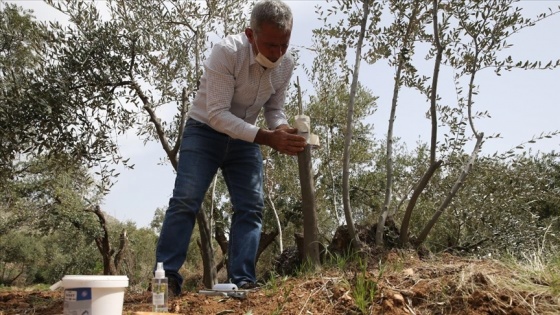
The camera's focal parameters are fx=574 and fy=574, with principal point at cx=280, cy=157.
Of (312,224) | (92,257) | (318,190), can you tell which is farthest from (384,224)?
(92,257)

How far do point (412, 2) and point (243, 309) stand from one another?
384 centimetres

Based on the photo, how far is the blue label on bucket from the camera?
2.75 m

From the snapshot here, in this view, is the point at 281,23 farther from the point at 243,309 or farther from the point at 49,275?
the point at 49,275

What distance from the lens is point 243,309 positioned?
11.2 feet

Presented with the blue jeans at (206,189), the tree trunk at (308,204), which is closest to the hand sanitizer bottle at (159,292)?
the blue jeans at (206,189)

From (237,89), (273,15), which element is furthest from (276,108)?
(273,15)

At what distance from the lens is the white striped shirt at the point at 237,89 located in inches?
160

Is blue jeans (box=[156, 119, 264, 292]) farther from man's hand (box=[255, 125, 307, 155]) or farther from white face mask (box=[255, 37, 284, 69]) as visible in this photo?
white face mask (box=[255, 37, 284, 69])

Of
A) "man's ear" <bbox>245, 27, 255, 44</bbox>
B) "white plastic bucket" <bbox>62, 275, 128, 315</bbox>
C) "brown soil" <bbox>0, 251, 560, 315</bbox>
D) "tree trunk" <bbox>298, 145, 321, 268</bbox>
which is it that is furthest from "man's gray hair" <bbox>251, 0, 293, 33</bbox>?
"white plastic bucket" <bbox>62, 275, 128, 315</bbox>

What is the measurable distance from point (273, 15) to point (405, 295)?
1991mm

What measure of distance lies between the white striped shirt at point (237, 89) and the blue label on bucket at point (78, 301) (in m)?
1.64

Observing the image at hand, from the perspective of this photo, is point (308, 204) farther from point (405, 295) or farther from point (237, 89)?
point (405, 295)

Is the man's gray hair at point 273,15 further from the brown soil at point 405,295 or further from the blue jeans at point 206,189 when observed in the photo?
the brown soil at point 405,295

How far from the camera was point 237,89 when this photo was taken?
4.34 metres
